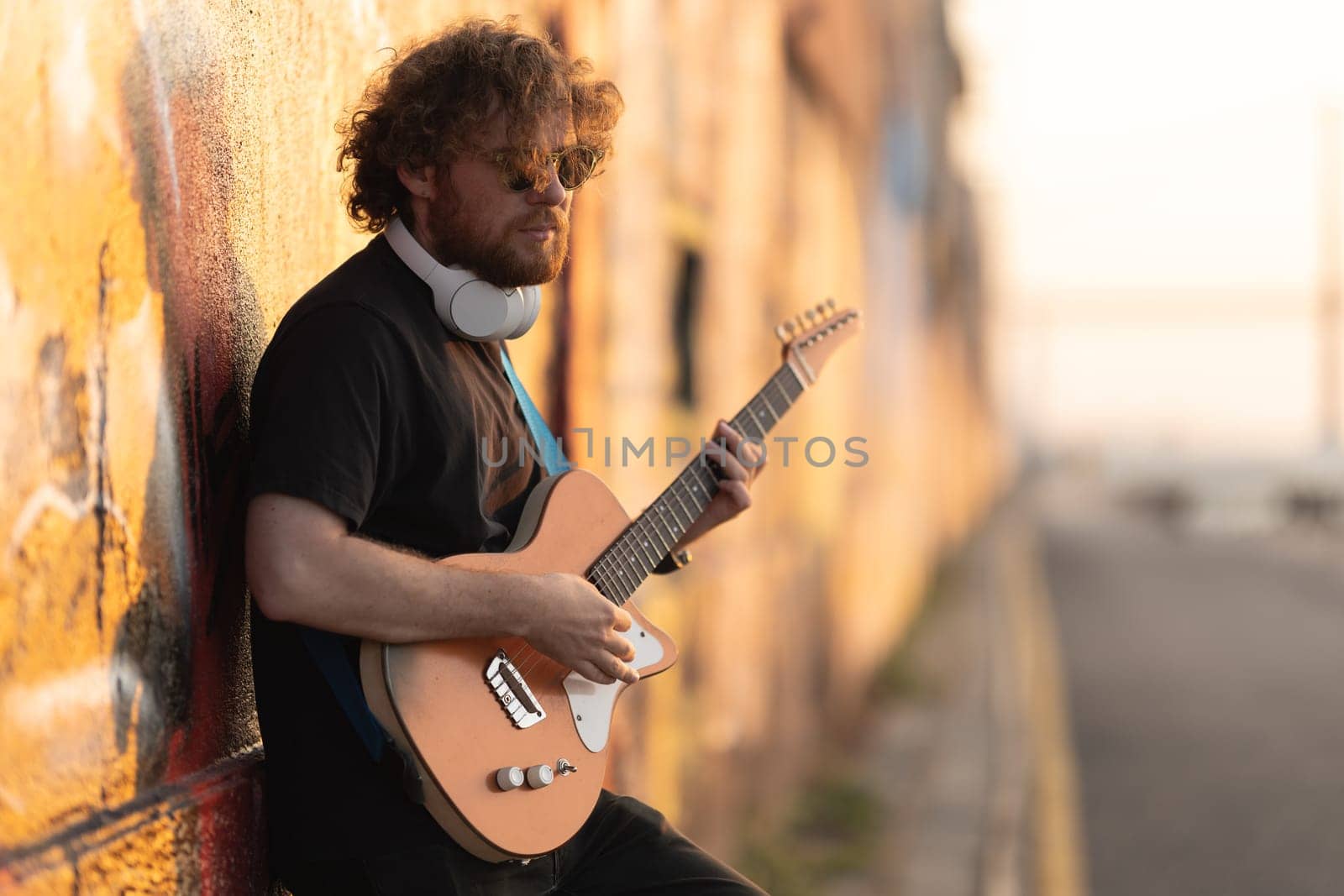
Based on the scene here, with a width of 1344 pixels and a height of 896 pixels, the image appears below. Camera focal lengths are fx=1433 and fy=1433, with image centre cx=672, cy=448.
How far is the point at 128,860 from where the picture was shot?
1.95 meters

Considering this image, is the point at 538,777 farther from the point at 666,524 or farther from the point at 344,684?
the point at 666,524

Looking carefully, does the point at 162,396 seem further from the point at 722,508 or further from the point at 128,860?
the point at 722,508

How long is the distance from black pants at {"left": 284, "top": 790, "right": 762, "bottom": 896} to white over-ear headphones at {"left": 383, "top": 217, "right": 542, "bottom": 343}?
2.56ft

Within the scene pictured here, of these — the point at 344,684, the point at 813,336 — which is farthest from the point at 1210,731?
the point at 344,684

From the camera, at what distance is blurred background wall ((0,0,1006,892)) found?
1805 mm

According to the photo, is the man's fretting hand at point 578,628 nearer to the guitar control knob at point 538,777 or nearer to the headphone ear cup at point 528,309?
the guitar control knob at point 538,777

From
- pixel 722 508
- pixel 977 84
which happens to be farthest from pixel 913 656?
pixel 977 84

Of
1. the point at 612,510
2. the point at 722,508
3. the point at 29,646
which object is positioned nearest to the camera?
the point at 29,646

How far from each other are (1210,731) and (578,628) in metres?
8.20

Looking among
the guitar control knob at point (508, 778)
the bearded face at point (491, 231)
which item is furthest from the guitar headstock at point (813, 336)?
the guitar control knob at point (508, 778)

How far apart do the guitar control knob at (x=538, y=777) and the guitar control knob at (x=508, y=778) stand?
0.03 m

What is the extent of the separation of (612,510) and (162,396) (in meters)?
0.76

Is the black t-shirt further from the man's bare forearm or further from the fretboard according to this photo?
the fretboard

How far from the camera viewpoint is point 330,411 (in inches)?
76.2
